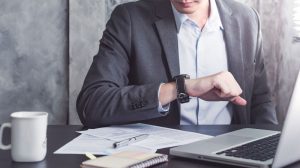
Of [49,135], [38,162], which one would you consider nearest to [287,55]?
[49,135]

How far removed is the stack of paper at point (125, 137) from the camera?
1.15 metres

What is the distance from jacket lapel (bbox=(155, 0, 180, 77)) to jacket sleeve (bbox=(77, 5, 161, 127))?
0.13 metres

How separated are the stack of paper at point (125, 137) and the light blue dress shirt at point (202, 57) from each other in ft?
1.35

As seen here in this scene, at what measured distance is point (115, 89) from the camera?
160cm

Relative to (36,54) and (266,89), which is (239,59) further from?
(36,54)

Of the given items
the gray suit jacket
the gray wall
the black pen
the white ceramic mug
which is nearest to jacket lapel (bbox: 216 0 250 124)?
the gray suit jacket

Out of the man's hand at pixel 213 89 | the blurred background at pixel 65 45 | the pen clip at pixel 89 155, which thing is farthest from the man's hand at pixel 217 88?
the blurred background at pixel 65 45

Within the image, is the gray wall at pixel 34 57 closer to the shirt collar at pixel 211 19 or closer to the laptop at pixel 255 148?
the shirt collar at pixel 211 19

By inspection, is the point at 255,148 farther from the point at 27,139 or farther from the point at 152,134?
the point at 27,139

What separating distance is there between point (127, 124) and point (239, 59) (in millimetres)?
623

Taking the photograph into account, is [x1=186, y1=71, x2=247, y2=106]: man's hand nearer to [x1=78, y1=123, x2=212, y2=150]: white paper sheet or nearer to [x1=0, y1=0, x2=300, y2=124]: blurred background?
[x1=78, y1=123, x2=212, y2=150]: white paper sheet

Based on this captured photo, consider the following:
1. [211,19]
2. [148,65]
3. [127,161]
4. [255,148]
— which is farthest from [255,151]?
[211,19]

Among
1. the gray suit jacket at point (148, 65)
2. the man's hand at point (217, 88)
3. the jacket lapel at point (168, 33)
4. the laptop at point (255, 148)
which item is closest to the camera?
the laptop at point (255, 148)

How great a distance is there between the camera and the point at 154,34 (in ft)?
6.05
